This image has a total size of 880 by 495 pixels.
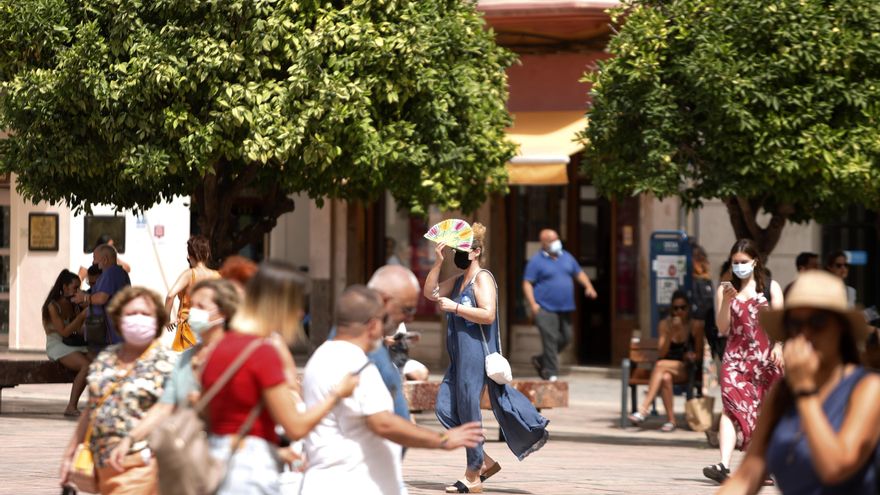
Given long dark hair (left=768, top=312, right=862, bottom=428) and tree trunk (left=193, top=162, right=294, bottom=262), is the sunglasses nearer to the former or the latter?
long dark hair (left=768, top=312, right=862, bottom=428)

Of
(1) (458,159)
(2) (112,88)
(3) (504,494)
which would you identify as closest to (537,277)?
(1) (458,159)

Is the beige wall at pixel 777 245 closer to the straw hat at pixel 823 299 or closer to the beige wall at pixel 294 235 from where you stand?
the beige wall at pixel 294 235

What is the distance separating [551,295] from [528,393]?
5.34m

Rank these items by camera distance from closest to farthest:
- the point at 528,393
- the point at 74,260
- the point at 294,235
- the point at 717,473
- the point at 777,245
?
the point at 717,473 < the point at 528,393 < the point at 777,245 < the point at 74,260 < the point at 294,235

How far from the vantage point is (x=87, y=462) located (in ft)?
22.7

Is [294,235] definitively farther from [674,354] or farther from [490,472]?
[490,472]

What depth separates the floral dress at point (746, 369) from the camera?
40.0 feet

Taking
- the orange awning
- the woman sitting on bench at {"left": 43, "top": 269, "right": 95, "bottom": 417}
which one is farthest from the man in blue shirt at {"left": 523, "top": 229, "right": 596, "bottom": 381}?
the woman sitting on bench at {"left": 43, "top": 269, "right": 95, "bottom": 417}

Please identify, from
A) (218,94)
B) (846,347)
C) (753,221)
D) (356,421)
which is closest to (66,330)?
(218,94)

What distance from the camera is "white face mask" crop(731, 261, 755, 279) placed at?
40.0ft

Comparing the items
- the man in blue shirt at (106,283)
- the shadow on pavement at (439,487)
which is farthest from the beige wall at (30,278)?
the shadow on pavement at (439,487)

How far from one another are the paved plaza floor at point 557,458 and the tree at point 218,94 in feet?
8.57

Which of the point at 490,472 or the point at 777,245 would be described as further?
the point at 777,245

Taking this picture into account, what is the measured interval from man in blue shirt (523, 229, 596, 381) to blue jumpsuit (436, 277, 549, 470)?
9.56 metres
